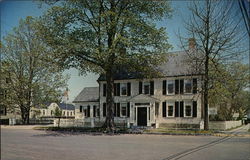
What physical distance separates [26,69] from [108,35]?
22.6 inches

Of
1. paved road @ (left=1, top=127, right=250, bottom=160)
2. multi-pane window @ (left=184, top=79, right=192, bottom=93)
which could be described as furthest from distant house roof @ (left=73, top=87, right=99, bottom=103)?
multi-pane window @ (left=184, top=79, right=192, bottom=93)

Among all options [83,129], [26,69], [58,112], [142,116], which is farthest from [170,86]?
[26,69]

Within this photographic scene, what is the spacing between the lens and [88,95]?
1658 mm

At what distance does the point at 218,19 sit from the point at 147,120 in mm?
807

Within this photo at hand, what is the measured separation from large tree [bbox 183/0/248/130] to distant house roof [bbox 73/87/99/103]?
2.10 feet

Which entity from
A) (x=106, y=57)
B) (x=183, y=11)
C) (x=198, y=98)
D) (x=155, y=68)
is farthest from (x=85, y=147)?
(x=183, y=11)

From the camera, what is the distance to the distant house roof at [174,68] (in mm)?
1650

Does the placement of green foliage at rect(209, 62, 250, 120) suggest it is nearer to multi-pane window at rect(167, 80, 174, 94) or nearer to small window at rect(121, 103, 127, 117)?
multi-pane window at rect(167, 80, 174, 94)

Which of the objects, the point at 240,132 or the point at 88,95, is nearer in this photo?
the point at 88,95

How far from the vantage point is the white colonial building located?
65.4 inches

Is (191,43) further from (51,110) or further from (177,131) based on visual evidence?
(51,110)

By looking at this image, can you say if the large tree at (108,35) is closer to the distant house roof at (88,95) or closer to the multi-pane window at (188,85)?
the distant house roof at (88,95)

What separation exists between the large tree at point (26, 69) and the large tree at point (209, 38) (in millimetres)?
888

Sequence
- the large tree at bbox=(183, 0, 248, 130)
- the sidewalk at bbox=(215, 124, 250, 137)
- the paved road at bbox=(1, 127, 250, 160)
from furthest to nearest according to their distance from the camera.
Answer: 1. the sidewalk at bbox=(215, 124, 250, 137)
2. the large tree at bbox=(183, 0, 248, 130)
3. the paved road at bbox=(1, 127, 250, 160)
